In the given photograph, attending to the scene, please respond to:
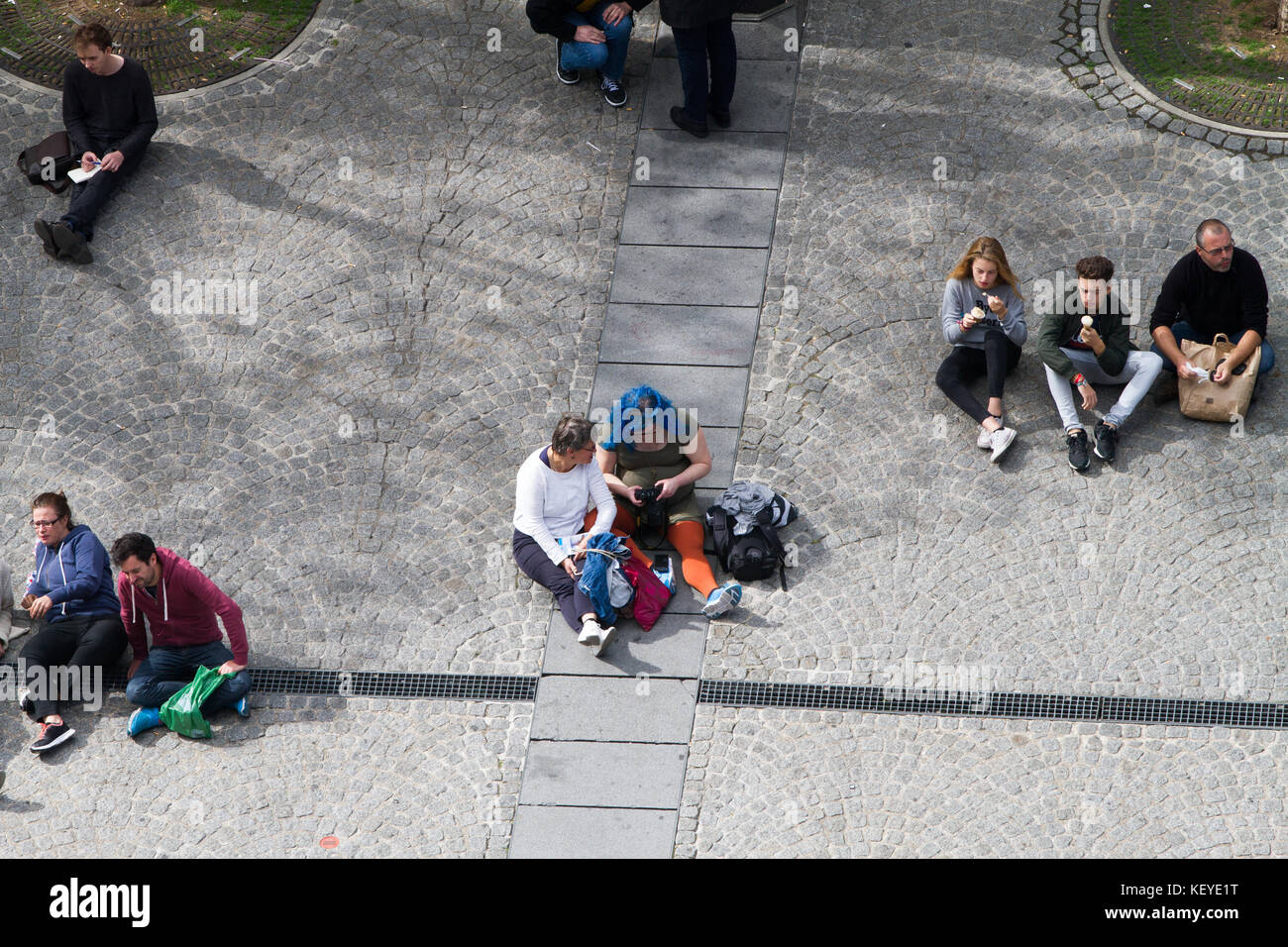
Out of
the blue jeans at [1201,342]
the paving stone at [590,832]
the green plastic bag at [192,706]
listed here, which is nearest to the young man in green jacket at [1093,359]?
the blue jeans at [1201,342]

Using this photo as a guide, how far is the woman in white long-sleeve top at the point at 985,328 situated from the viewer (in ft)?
34.2

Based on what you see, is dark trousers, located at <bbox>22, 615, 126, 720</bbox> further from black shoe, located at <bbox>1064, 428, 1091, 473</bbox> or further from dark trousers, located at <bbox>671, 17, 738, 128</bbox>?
black shoe, located at <bbox>1064, 428, 1091, 473</bbox>

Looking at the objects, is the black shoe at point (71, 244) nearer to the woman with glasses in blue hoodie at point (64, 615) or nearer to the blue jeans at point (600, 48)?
the woman with glasses in blue hoodie at point (64, 615)

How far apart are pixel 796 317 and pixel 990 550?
2.31 metres

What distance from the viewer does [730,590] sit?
974cm

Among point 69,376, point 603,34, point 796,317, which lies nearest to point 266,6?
point 603,34

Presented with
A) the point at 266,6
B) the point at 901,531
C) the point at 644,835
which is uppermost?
the point at 266,6

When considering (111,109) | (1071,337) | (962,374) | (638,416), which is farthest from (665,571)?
(111,109)

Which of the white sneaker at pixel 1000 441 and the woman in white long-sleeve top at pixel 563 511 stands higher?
the white sneaker at pixel 1000 441

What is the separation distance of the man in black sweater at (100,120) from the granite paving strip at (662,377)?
12.4 ft

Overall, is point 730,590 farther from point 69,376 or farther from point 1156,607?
point 69,376

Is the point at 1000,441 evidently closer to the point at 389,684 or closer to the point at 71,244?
the point at 389,684

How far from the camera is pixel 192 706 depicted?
9.33 meters

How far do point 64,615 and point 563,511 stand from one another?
301 centimetres
